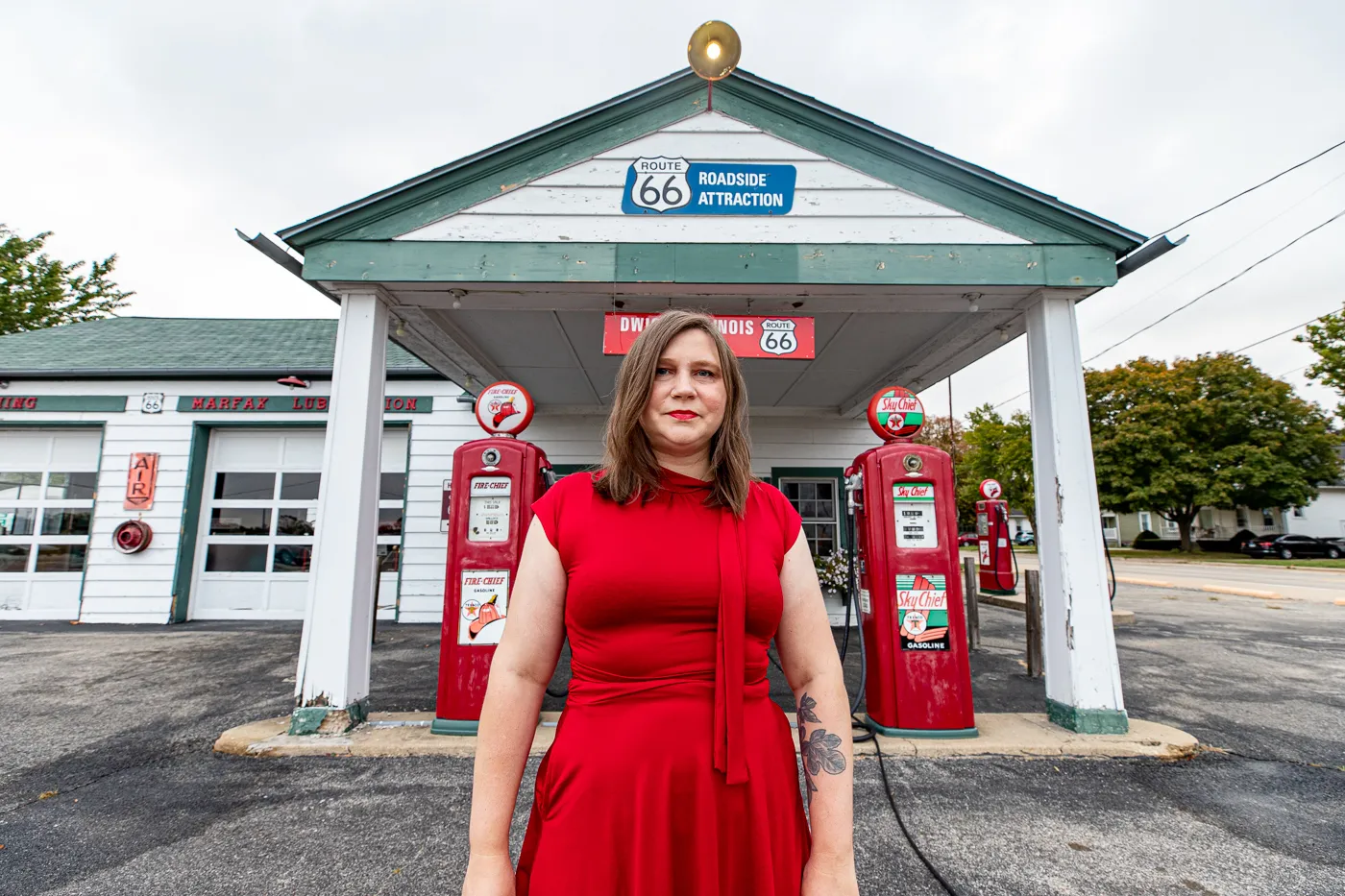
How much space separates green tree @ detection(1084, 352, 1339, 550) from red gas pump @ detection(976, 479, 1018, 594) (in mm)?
21580

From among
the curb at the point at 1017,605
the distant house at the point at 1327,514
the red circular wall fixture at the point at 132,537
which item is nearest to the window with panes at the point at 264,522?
the red circular wall fixture at the point at 132,537

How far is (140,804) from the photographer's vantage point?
327 centimetres

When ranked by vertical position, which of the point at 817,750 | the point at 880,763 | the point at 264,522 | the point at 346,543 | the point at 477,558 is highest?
the point at 264,522

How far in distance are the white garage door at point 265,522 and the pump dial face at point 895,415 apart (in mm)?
7046

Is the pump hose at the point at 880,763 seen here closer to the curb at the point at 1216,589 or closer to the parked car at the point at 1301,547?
the curb at the point at 1216,589

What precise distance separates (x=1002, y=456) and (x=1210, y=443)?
9.67 m

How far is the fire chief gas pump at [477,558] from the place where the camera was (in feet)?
13.9

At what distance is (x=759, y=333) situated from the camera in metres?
4.59

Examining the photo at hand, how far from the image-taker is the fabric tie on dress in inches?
45.8

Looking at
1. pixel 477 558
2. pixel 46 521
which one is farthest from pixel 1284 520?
pixel 46 521

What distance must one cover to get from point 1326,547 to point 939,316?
3572 centimetres

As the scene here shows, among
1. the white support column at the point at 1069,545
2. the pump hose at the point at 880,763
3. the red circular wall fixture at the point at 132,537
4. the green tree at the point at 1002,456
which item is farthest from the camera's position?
the green tree at the point at 1002,456

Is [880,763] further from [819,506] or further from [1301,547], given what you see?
[1301,547]

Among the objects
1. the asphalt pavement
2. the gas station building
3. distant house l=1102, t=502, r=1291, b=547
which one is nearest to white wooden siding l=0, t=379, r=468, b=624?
the asphalt pavement
